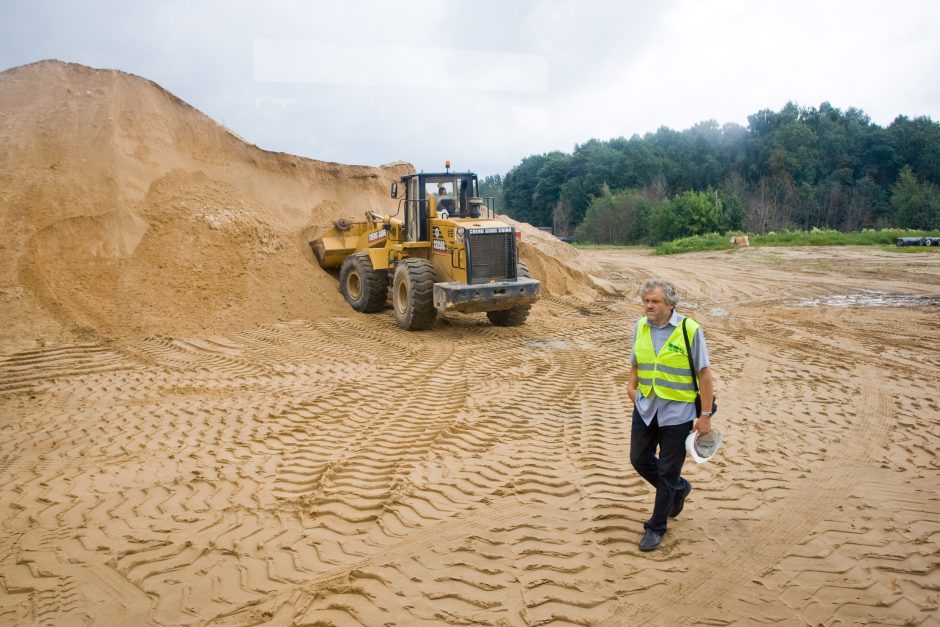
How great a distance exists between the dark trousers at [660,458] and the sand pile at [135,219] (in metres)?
8.15

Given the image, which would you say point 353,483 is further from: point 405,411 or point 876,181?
point 876,181

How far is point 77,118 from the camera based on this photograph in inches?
467

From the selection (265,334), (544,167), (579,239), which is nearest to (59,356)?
(265,334)

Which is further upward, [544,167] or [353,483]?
[544,167]

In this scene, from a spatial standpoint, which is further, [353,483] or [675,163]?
[675,163]

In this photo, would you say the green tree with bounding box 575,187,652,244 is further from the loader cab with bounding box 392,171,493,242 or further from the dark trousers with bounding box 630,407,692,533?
the dark trousers with bounding box 630,407,692,533

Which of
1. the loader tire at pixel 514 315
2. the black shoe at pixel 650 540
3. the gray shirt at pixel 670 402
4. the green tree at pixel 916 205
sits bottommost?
A: the black shoe at pixel 650 540

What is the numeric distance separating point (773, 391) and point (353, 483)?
16.5 ft

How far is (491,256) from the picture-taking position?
34.7ft

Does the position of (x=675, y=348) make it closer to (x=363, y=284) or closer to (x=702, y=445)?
(x=702, y=445)

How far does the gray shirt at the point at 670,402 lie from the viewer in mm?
3783

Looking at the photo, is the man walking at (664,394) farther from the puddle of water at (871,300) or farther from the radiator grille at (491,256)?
the puddle of water at (871,300)

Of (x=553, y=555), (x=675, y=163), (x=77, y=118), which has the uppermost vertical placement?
(x=675, y=163)

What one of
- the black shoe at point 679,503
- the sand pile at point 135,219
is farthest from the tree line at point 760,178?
the black shoe at point 679,503
